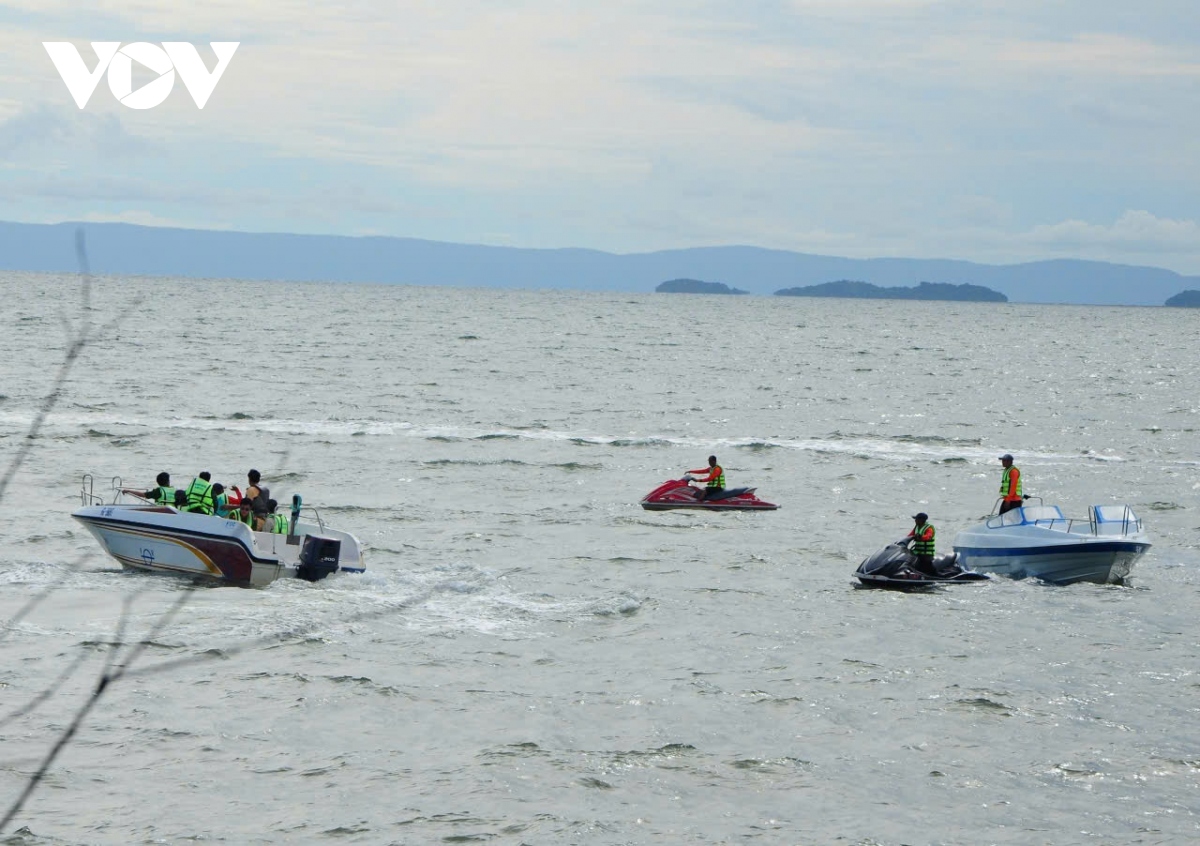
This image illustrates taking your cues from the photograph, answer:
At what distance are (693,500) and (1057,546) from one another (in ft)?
36.0

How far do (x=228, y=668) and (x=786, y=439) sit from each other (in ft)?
118

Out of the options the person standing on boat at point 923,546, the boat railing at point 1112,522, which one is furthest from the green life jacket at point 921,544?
the boat railing at point 1112,522

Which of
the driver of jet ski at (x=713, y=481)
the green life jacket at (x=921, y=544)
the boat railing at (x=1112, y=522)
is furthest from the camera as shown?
the driver of jet ski at (x=713, y=481)

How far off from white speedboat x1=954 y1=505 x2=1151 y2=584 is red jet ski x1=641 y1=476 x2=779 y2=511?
8332 millimetres

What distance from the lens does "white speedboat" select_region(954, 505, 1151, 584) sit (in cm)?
2523

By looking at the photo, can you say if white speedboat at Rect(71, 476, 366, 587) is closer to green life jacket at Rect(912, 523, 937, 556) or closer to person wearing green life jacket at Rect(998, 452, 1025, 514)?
green life jacket at Rect(912, 523, 937, 556)

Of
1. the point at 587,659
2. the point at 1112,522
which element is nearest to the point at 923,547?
the point at 1112,522

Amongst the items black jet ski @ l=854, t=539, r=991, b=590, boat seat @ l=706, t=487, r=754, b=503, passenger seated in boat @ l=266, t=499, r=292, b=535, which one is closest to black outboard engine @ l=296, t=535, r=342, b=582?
passenger seated in boat @ l=266, t=499, r=292, b=535

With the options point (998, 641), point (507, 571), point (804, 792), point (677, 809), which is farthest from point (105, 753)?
point (998, 641)

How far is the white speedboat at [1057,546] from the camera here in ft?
82.8

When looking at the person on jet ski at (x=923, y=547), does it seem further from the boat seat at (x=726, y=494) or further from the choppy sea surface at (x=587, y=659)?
the boat seat at (x=726, y=494)

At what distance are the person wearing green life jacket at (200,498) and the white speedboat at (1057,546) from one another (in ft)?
50.6

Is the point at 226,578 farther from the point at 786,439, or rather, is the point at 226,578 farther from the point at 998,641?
the point at 786,439

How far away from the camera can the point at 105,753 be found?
48.9ft
